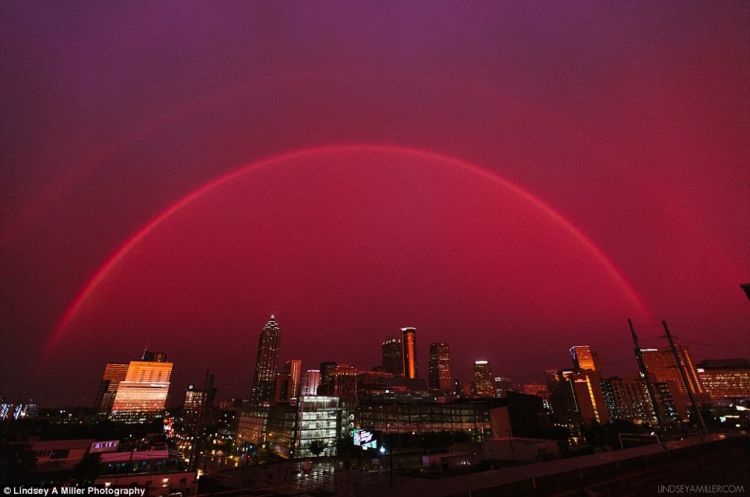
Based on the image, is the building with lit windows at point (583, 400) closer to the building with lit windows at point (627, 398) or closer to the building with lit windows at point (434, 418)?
the building with lit windows at point (627, 398)

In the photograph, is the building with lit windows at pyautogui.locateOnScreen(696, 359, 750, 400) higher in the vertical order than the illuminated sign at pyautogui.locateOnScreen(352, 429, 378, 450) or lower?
higher

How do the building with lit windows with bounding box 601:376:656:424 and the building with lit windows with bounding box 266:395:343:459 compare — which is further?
the building with lit windows with bounding box 601:376:656:424

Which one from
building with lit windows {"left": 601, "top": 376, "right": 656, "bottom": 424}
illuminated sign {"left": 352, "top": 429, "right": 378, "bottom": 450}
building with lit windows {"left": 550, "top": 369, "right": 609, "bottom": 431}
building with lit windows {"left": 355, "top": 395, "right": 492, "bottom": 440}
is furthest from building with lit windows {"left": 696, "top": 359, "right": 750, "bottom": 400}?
illuminated sign {"left": 352, "top": 429, "right": 378, "bottom": 450}

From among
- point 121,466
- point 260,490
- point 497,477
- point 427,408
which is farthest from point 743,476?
point 427,408

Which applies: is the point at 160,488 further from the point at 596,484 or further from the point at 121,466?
the point at 596,484

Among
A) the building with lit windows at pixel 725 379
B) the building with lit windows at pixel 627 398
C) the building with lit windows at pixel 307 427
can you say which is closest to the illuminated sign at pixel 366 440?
the building with lit windows at pixel 307 427

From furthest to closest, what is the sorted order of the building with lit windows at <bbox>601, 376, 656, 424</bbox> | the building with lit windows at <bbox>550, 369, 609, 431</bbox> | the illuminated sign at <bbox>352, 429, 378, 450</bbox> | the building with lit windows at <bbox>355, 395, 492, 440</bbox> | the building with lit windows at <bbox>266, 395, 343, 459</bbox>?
1. the building with lit windows at <bbox>601, 376, 656, 424</bbox>
2. the building with lit windows at <bbox>550, 369, 609, 431</bbox>
3. the building with lit windows at <bbox>266, 395, 343, 459</bbox>
4. the building with lit windows at <bbox>355, 395, 492, 440</bbox>
5. the illuminated sign at <bbox>352, 429, 378, 450</bbox>

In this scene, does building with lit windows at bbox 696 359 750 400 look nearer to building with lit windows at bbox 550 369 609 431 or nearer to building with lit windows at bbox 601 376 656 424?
building with lit windows at bbox 601 376 656 424

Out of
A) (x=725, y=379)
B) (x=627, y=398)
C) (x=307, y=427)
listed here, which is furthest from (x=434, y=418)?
(x=725, y=379)
